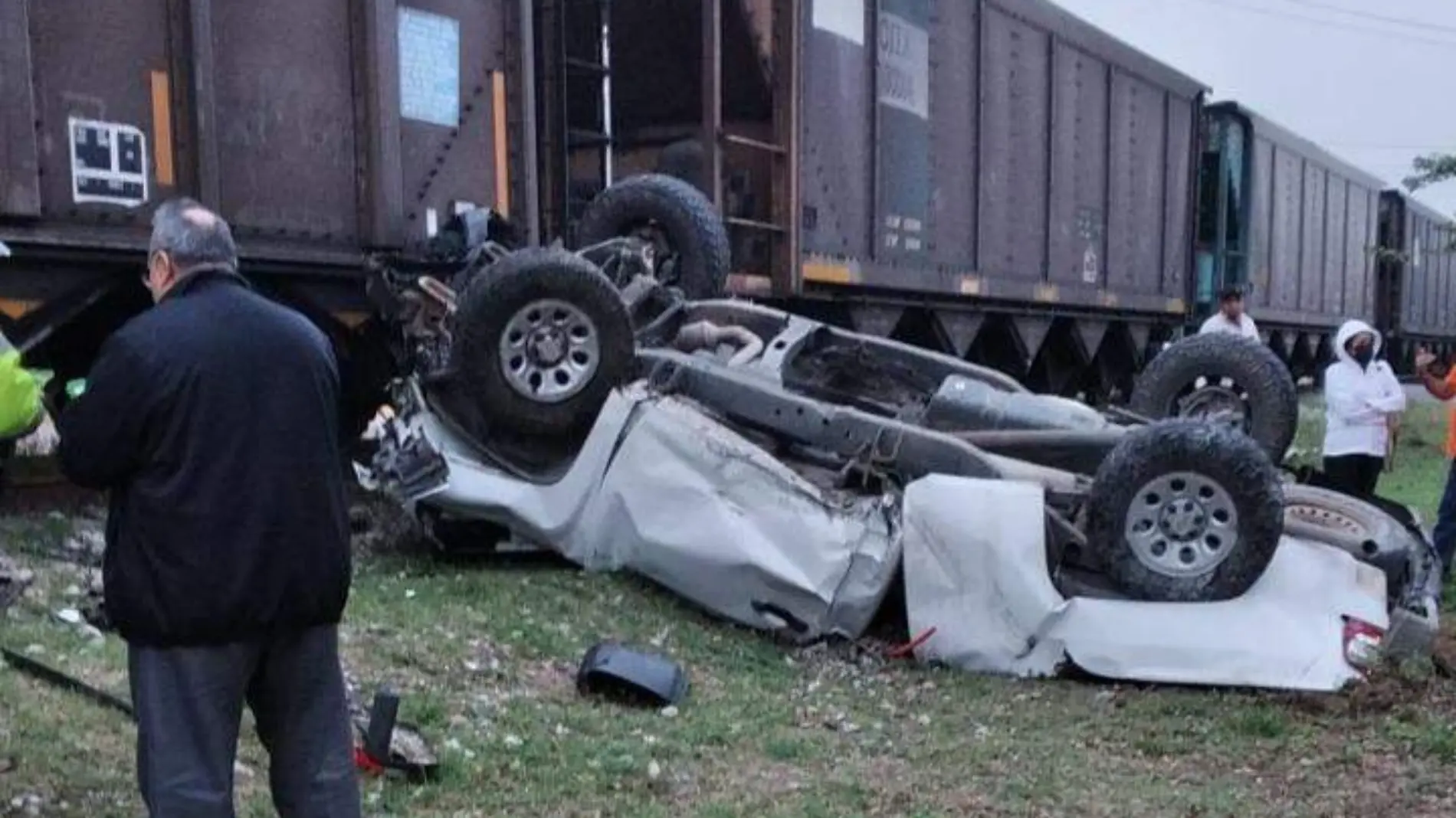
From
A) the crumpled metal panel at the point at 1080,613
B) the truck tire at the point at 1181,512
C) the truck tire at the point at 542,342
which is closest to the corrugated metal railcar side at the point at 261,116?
the truck tire at the point at 542,342

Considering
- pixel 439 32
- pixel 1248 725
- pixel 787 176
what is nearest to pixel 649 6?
pixel 787 176

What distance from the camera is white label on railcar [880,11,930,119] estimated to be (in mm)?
10867

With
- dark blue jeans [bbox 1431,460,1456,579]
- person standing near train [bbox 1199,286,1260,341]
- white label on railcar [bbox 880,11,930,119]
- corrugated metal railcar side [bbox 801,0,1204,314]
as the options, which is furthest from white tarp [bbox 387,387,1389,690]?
white label on railcar [bbox 880,11,930,119]

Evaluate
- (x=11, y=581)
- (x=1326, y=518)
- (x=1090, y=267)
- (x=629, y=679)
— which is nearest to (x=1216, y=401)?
(x=1326, y=518)

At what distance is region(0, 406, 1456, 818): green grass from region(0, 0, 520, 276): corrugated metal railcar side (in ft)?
4.70

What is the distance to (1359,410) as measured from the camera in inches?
320

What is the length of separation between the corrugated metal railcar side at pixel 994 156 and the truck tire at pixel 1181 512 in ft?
14.6

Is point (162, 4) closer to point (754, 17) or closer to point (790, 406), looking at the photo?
point (790, 406)

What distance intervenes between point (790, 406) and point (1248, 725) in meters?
2.23

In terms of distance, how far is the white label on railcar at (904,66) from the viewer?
10.9 m

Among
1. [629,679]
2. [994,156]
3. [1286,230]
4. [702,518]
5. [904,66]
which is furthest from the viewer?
[1286,230]

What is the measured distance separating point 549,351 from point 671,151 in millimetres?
3590

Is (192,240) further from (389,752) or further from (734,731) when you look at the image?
(734,731)

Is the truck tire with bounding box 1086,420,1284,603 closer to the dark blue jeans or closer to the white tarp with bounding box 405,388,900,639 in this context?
the white tarp with bounding box 405,388,900,639
